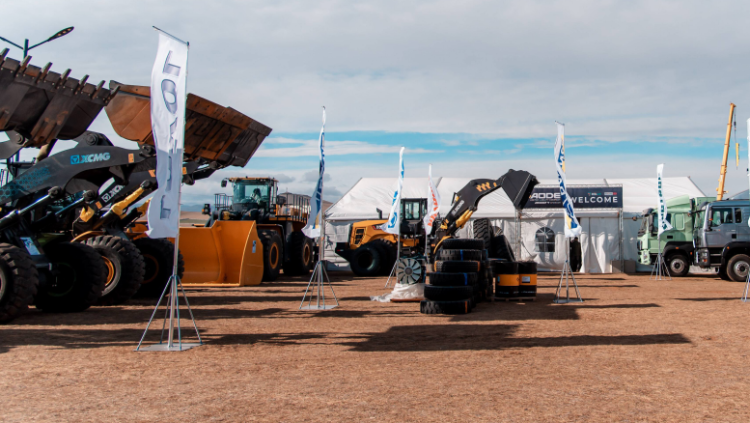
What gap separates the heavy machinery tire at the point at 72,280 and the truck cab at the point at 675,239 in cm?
1985

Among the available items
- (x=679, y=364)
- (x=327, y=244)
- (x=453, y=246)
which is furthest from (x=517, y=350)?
(x=327, y=244)

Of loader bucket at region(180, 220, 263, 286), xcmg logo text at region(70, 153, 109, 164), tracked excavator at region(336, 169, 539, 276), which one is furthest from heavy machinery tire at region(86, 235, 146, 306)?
tracked excavator at region(336, 169, 539, 276)

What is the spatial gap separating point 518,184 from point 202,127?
980 centimetres

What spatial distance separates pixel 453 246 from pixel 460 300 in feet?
7.77

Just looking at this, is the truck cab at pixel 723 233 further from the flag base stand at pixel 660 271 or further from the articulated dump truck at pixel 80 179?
the articulated dump truck at pixel 80 179

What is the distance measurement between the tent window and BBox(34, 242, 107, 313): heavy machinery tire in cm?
1926

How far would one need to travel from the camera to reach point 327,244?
1089 inches

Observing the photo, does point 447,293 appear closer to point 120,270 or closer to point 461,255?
point 461,255

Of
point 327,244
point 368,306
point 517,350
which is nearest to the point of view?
→ point 517,350

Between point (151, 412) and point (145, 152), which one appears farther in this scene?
point (145, 152)

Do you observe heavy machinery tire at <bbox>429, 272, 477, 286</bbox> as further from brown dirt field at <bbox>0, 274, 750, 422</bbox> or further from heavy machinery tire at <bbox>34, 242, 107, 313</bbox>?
heavy machinery tire at <bbox>34, 242, 107, 313</bbox>

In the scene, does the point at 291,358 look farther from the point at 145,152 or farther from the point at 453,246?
the point at 453,246

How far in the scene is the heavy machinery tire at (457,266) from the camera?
1158 cm

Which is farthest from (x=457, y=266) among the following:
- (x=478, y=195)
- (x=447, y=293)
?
(x=478, y=195)
